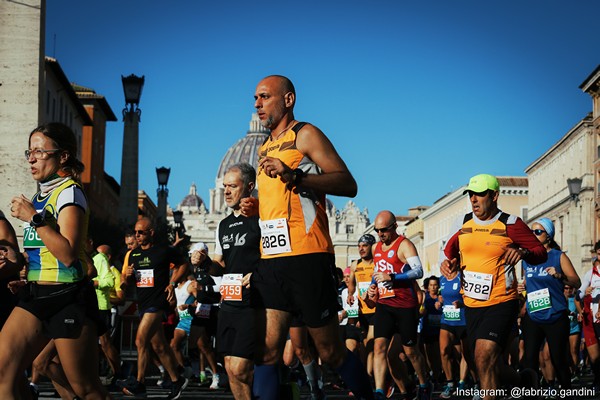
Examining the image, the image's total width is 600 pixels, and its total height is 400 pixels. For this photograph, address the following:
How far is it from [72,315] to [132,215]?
2635 cm

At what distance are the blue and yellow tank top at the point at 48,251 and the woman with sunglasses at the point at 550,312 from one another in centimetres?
594

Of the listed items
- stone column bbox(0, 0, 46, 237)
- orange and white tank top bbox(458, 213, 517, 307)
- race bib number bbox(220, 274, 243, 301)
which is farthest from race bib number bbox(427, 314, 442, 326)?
race bib number bbox(220, 274, 243, 301)

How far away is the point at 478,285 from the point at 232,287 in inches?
78.0

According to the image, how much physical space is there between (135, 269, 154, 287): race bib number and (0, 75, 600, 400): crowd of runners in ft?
0.05

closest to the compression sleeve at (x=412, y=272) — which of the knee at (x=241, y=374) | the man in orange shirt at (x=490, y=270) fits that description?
the man in orange shirt at (x=490, y=270)

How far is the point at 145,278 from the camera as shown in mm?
12930

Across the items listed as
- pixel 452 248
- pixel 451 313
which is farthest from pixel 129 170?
pixel 452 248

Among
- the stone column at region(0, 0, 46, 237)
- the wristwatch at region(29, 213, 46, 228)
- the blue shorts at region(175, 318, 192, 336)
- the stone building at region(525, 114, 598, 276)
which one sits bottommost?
the blue shorts at region(175, 318, 192, 336)

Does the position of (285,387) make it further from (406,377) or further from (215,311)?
(215,311)

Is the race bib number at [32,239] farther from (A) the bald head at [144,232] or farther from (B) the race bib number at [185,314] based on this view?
(B) the race bib number at [185,314]

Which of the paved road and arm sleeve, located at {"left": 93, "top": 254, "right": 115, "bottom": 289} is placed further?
arm sleeve, located at {"left": 93, "top": 254, "right": 115, "bottom": 289}

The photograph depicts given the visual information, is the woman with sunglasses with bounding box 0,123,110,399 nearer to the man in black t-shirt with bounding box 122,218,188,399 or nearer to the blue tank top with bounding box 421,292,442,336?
the man in black t-shirt with bounding box 122,218,188,399

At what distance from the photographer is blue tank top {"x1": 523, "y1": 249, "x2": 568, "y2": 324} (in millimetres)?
11711

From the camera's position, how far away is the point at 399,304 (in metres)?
12.2
